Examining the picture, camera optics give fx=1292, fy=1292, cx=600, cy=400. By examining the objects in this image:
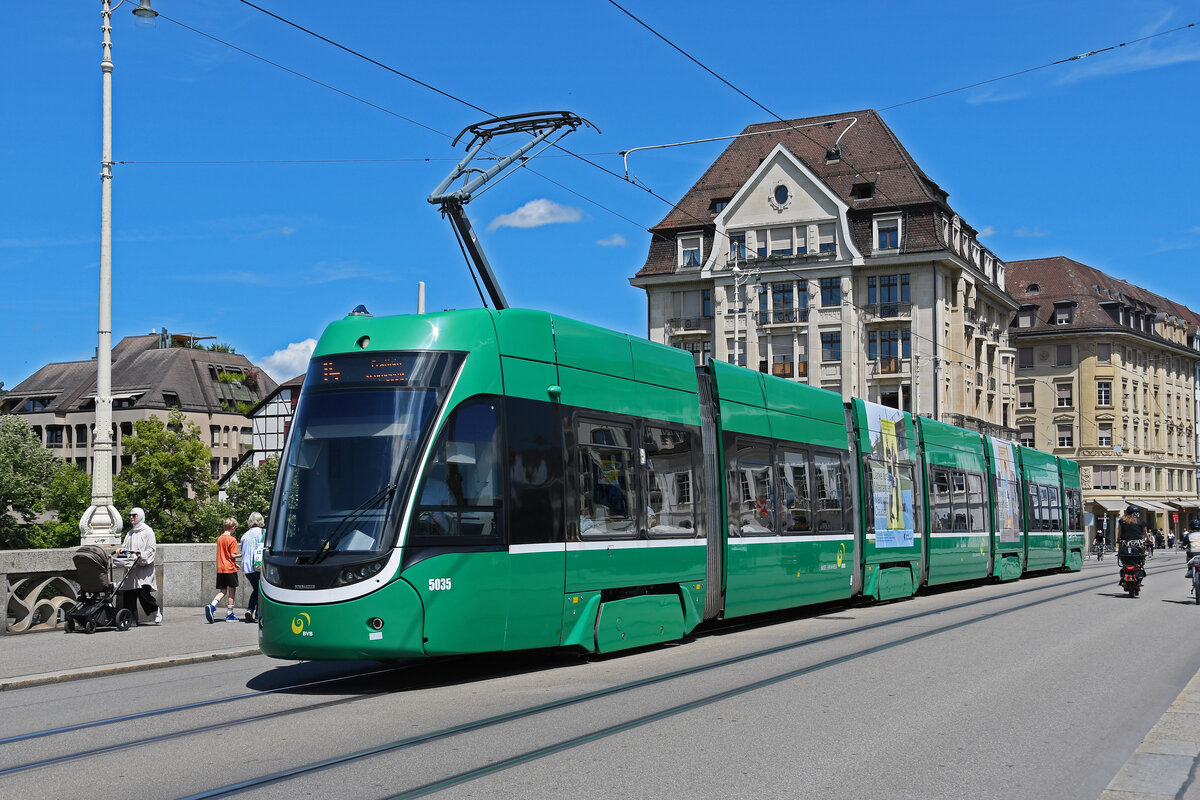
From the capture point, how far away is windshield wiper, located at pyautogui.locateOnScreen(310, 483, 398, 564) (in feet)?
33.8

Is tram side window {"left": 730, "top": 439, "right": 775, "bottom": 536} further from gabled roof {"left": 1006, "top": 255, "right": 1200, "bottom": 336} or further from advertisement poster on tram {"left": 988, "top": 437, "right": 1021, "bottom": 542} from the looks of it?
gabled roof {"left": 1006, "top": 255, "right": 1200, "bottom": 336}

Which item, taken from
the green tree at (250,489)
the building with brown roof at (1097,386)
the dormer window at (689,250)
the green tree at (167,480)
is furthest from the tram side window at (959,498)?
the building with brown roof at (1097,386)

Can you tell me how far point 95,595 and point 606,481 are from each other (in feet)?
25.9

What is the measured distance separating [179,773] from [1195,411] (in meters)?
115

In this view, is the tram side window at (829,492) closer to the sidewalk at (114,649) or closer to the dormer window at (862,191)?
the sidewalk at (114,649)

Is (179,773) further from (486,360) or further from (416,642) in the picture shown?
(486,360)

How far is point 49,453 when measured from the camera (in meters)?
86.2

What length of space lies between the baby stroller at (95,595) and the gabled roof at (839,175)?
5402 centimetres

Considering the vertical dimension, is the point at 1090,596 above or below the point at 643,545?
below

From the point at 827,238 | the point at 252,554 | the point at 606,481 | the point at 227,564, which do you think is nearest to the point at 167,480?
the point at 827,238

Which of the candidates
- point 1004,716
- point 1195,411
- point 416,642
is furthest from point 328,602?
point 1195,411

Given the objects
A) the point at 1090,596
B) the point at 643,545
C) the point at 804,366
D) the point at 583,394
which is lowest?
the point at 1090,596

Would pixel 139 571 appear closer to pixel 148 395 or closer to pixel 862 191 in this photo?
pixel 862 191

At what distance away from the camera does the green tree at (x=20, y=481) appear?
3211 inches
